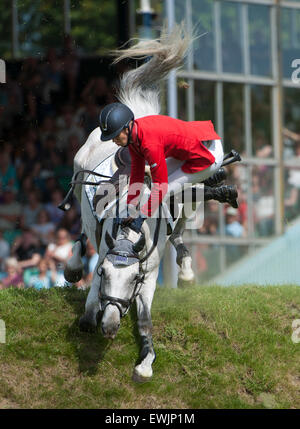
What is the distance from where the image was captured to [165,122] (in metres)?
6.71

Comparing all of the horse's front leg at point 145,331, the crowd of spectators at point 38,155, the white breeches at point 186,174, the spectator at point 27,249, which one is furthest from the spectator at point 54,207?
the horse's front leg at point 145,331

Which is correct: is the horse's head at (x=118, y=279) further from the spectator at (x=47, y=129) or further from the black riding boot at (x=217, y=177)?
the spectator at (x=47, y=129)

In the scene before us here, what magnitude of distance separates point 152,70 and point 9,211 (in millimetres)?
4505

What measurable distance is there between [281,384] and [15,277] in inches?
199

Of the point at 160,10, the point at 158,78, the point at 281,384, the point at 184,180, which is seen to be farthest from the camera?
the point at 160,10

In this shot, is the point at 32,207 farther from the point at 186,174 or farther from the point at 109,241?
the point at 109,241

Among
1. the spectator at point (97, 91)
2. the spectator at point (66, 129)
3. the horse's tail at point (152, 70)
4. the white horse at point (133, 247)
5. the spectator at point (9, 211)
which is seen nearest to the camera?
the white horse at point (133, 247)

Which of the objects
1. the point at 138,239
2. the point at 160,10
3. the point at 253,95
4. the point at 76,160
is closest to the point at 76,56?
the point at 160,10

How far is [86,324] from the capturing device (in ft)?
22.3

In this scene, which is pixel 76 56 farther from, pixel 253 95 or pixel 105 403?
pixel 105 403

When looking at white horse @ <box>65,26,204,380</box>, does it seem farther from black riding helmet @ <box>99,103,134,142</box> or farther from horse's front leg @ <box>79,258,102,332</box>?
black riding helmet @ <box>99,103,134,142</box>

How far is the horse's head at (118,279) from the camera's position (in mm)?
5887

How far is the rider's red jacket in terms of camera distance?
252 inches

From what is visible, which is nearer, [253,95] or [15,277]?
[15,277]
